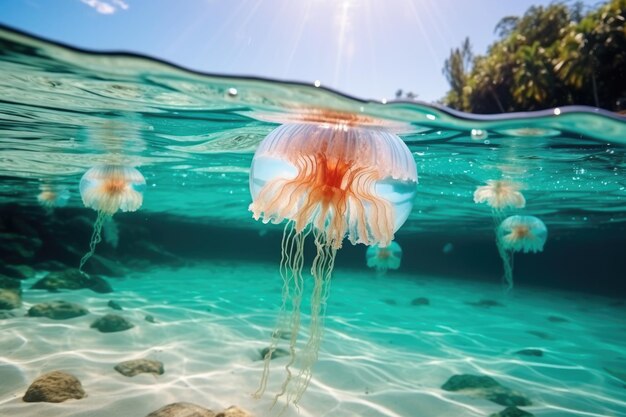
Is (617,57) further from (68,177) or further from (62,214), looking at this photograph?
(62,214)

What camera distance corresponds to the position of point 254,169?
422cm

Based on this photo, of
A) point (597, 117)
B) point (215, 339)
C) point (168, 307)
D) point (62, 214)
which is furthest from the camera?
point (62, 214)

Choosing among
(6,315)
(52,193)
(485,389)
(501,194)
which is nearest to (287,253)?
(485,389)

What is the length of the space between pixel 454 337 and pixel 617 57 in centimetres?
1316

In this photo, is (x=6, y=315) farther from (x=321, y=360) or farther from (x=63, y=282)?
(x=321, y=360)

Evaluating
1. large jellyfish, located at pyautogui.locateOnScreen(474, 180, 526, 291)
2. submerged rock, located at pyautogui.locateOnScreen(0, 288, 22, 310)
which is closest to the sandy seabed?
submerged rock, located at pyautogui.locateOnScreen(0, 288, 22, 310)

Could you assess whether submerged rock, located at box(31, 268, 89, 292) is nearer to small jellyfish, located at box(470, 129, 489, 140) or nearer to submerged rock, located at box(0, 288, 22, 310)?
submerged rock, located at box(0, 288, 22, 310)

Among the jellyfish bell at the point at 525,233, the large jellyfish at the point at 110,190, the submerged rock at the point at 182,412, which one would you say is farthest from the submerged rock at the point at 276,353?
the jellyfish bell at the point at 525,233

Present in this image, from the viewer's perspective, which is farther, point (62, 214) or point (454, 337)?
point (62, 214)

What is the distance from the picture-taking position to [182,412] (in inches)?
Result: 161

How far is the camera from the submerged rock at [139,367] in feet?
17.9

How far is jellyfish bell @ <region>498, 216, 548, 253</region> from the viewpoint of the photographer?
1194 centimetres

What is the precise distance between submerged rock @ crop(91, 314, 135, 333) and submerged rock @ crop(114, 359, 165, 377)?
2087mm

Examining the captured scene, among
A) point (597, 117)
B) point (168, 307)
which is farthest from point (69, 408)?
point (597, 117)
